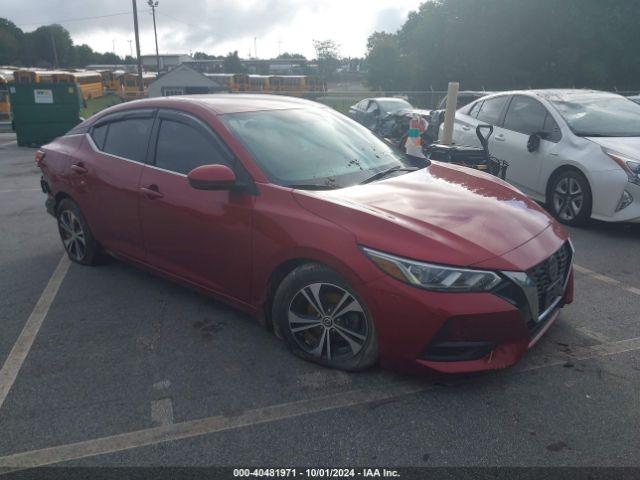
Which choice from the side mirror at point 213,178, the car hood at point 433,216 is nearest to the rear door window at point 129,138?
the side mirror at point 213,178

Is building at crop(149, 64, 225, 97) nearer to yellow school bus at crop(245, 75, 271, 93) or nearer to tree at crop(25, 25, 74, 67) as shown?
yellow school bus at crop(245, 75, 271, 93)

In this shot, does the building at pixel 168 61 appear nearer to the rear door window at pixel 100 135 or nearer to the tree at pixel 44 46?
the tree at pixel 44 46

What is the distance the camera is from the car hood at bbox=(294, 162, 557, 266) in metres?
2.79

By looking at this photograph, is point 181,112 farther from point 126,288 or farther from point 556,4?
point 556,4

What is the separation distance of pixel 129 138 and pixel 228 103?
0.96 m

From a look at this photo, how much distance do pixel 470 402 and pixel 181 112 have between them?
284cm

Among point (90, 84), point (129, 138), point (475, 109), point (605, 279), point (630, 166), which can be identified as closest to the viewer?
point (129, 138)

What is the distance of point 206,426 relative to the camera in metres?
2.73

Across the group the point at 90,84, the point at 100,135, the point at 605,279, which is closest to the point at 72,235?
the point at 100,135

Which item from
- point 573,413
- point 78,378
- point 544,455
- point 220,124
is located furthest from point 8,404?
point 573,413

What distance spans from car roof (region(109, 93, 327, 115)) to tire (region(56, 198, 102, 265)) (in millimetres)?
1071

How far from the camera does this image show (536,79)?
34188 millimetres

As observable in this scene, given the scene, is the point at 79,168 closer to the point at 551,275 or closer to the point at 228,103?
the point at 228,103

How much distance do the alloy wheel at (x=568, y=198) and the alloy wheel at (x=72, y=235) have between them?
5300 millimetres
